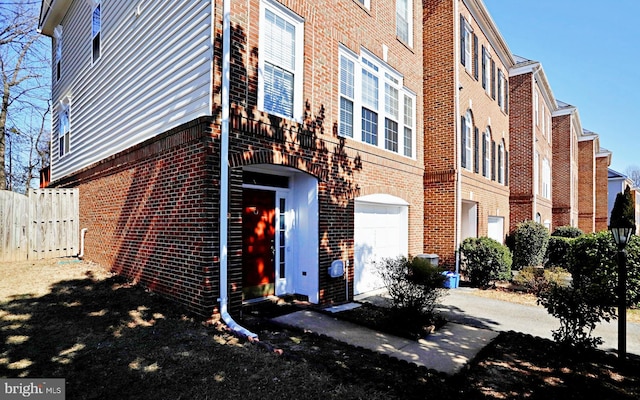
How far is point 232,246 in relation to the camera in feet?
19.8

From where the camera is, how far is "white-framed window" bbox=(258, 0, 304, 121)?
6855 mm

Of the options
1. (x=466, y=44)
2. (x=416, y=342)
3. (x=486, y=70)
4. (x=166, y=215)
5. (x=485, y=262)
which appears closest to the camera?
(x=416, y=342)

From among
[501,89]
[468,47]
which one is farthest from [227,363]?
[501,89]

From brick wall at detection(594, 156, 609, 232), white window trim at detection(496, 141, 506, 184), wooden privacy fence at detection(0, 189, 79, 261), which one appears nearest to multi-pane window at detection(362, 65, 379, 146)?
wooden privacy fence at detection(0, 189, 79, 261)

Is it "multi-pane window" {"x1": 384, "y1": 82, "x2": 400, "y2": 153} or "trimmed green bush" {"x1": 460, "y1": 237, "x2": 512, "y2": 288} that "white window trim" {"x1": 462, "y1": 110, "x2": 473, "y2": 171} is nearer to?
"trimmed green bush" {"x1": 460, "y1": 237, "x2": 512, "y2": 288}

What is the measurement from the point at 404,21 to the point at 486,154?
23.2ft

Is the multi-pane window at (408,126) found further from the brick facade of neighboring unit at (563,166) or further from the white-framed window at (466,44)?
the brick facade of neighboring unit at (563,166)

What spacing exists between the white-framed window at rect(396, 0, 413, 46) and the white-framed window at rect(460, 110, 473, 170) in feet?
11.5

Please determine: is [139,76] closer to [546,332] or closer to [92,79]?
[92,79]

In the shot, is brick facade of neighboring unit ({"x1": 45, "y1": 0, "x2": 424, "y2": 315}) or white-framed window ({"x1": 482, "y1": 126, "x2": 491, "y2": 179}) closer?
brick facade of neighboring unit ({"x1": 45, "y1": 0, "x2": 424, "y2": 315})

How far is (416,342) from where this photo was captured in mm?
5758

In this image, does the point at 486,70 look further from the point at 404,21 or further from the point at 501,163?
the point at 404,21

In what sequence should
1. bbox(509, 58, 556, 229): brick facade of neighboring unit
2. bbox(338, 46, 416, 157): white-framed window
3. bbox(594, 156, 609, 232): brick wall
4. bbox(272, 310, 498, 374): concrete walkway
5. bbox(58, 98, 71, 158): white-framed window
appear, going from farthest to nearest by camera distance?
bbox(594, 156, 609, 232): brick wall
bbox(509, 58, 556, 229): brick facade of neighboring unit
bbox(58, 98, 71, 158): white-framed window
bbox(338, 46, 416, 157): white-framed window
bbox(272, 310, 498, 374): concrete walkway

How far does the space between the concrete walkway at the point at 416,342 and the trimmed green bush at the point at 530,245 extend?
384 inches
